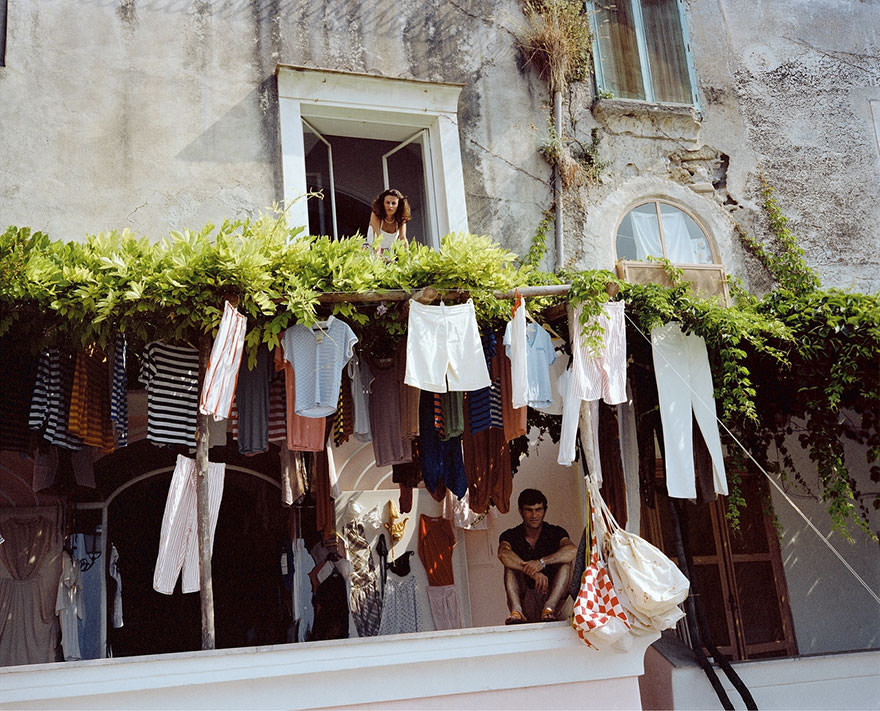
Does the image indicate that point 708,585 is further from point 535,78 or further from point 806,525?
point 535,78

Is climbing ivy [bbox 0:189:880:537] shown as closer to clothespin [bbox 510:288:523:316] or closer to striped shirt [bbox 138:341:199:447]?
clothespin [bbox 510:288:523:316]

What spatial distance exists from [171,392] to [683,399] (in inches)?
154

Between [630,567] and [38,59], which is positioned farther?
[38,59]

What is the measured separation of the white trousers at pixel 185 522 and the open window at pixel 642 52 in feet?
19.2

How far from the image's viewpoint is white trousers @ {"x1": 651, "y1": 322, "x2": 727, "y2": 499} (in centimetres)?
739

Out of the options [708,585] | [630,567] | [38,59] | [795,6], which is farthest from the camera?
[795,6]

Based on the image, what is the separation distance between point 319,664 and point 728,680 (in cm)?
359

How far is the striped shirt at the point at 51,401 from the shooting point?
658cm

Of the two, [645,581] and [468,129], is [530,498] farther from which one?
[468,129]

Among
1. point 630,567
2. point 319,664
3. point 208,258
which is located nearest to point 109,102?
point 208,258

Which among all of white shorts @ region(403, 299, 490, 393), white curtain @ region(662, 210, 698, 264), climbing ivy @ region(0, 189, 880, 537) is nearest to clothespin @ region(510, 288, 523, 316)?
climbing ivy @ region(0, 189, 880, 537)

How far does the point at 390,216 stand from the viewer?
8.12 m

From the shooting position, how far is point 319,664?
231 inches

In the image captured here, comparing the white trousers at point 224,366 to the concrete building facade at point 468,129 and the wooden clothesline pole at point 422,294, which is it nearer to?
the wooden clothesline pole at point 422,294
